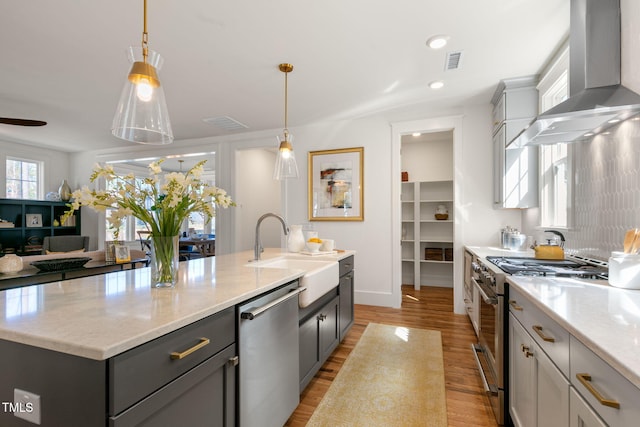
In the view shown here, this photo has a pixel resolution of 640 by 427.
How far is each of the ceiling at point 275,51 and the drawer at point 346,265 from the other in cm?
186

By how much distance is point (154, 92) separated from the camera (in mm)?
1314

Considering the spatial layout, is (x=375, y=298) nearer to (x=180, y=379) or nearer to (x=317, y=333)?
(x=317, y=333)

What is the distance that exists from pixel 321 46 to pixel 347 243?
8.86 ft

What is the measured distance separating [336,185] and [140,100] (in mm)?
3428

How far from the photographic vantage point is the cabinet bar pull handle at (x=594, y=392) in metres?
0.76

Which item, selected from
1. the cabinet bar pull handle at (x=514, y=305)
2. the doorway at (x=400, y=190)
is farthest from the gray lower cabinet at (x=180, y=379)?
the doorway at (x=400, y=190)

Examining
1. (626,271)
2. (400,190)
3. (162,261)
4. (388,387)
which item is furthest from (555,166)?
(162,261)

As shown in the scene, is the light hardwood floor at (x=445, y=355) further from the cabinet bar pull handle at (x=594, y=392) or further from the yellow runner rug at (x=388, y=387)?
the cabinet bar pull handle at (x=594, y=392)

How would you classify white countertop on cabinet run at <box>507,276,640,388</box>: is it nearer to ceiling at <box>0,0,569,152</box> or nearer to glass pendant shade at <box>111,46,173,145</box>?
glass pendant shade at <box>111,46,173,145</box>

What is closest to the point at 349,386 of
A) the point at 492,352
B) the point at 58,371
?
the point at 492,352

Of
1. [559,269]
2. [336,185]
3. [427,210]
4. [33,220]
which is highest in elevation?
[336,185]

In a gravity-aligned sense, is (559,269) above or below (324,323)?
above

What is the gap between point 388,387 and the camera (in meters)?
2.21

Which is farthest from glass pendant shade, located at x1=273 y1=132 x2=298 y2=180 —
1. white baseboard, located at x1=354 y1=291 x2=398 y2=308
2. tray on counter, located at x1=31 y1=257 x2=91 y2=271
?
white baseboard, located at x1=354 y1=291 x2=398 y2=308
